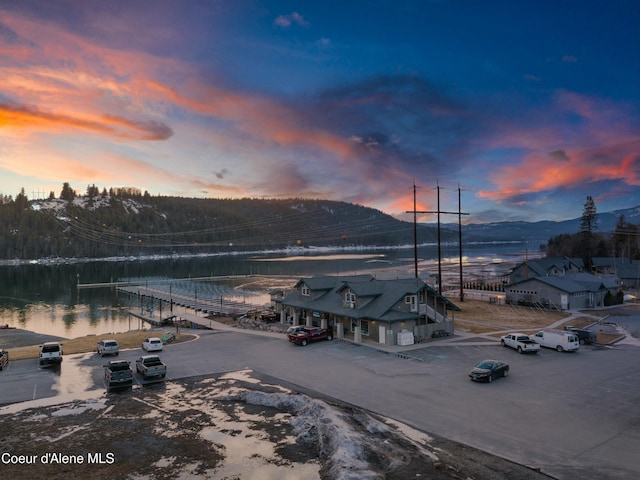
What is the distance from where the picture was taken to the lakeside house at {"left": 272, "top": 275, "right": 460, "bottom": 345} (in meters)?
40.7

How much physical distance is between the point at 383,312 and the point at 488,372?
14.0 m

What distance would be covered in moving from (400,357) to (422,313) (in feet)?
27.3

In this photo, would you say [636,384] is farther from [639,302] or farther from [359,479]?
[639,302]

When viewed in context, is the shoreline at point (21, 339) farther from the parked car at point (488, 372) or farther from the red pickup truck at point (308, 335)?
the parked car at point (488, 372)

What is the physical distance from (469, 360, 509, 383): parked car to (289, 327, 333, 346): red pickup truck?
16791 millimetres

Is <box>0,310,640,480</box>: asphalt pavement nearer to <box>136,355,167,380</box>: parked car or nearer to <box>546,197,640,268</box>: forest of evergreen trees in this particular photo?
<box>136,355,167,380</box>: parked car

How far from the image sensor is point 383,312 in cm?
4097

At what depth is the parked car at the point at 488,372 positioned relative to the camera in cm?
2788

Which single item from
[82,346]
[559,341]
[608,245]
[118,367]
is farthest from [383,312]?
[608,245]

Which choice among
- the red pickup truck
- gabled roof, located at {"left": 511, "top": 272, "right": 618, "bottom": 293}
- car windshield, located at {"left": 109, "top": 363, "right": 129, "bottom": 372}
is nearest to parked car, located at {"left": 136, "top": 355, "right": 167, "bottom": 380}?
car windshield, located at {"left": 109, "top": 363, "right": 129, "bottom": 372}

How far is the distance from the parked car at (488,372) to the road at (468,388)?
1.60 feet

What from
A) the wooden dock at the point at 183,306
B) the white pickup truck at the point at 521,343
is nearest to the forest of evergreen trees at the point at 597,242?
the wooden dock at the point at 183,306

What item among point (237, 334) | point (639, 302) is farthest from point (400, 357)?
point (639, 302)

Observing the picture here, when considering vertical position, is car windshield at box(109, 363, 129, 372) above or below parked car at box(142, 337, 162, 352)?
above
